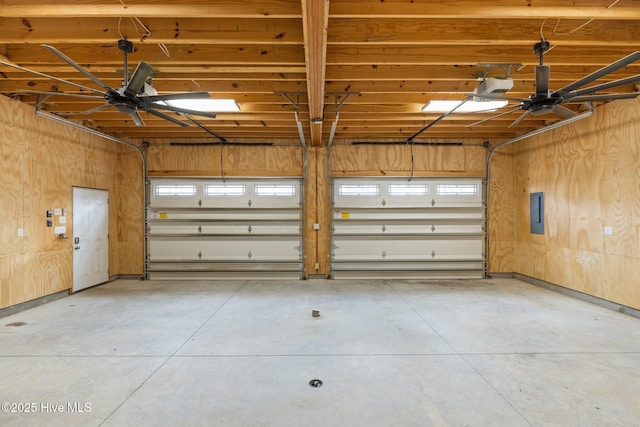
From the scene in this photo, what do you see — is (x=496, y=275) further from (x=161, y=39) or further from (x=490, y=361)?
(x=161, y=39)

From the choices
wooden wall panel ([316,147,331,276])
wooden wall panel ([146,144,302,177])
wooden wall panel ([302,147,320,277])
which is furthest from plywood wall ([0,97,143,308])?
wooden wall panel ([316,147,331,276])

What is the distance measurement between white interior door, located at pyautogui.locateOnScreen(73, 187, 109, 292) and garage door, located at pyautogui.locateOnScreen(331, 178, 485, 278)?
4.59m

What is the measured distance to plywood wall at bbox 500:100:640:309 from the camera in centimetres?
420

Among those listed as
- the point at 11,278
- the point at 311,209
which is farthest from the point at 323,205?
the point at 11,278

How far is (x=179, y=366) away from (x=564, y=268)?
237 inches

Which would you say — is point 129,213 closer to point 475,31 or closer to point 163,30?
point 163,30

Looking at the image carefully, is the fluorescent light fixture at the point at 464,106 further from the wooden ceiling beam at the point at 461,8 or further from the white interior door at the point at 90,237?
the white interior door at the point at 90,237

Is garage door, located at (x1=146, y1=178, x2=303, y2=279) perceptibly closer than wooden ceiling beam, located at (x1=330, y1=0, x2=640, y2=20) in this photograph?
No

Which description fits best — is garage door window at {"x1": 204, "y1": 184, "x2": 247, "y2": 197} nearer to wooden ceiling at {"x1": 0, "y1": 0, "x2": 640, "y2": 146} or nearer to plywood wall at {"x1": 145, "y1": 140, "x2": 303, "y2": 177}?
plywood wall at {"x1": 145, "y1": 140, "x2": 303, "y2": 177}

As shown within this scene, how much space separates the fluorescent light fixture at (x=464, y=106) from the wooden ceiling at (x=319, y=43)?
15cm

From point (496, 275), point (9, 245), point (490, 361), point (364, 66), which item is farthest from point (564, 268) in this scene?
point (9, 245)

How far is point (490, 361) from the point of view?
113 inches

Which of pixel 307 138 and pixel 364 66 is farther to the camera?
pixel 307 138

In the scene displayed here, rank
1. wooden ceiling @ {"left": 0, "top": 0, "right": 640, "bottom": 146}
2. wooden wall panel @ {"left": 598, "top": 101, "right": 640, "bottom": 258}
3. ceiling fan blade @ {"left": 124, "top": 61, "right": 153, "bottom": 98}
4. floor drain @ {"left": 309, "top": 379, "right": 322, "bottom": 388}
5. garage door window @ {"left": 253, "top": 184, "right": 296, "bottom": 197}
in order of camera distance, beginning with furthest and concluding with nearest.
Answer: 1. garage door window @ {"left": 253, "top": 184, "right": 296, "bottom": 197}
2. wooden wall panel @ {"left": 598, "top": 101, "right": 640, "bottom": 258}
3. ceiling fan blade @ {"left": 124, "top": 61, "right": 153, "bottom": 98}
4. wooden ceiling @ {"left": 0, "top": 0, "right": 640, "bottom": 146}
5. floor drain @ {"left": 309, "top": 379, "right": 322, "bottom": 388}
